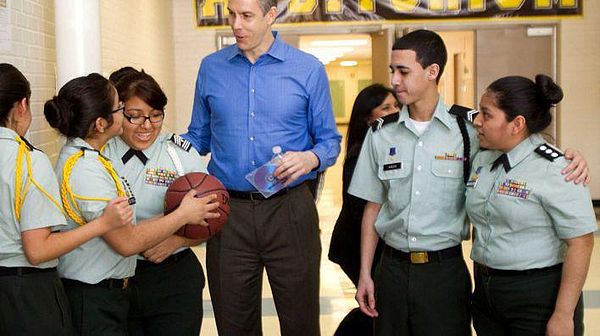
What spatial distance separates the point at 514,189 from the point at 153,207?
1.31 m

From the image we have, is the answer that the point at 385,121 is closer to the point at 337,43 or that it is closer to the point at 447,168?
the point at 447,168

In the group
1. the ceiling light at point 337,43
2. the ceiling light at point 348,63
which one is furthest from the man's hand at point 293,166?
the ceiling light at point 348,63

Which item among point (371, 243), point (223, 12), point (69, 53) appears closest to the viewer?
point (371, 243)

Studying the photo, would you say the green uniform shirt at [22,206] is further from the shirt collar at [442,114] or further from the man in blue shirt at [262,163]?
the shirt collar at [442,114]

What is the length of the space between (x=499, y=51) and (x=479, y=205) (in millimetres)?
6791

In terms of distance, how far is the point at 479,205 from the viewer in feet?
8.43

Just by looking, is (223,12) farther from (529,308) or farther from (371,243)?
(529,308)

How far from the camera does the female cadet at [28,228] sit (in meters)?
2.19

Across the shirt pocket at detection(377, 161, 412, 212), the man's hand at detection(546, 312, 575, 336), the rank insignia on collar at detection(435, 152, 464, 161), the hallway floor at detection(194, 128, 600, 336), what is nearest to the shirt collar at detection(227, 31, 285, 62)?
the shirt pocket at detection(377, 161, 412, 212)

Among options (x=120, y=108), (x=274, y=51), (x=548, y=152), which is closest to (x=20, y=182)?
(x=120, y=108)

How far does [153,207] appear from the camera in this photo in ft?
9.08

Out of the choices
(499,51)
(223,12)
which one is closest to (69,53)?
(223,12)

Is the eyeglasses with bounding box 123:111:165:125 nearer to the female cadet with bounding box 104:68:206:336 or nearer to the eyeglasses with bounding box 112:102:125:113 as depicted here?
the female cadet with bounding box 104:68:206:336

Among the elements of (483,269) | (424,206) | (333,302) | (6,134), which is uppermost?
(6,134)
